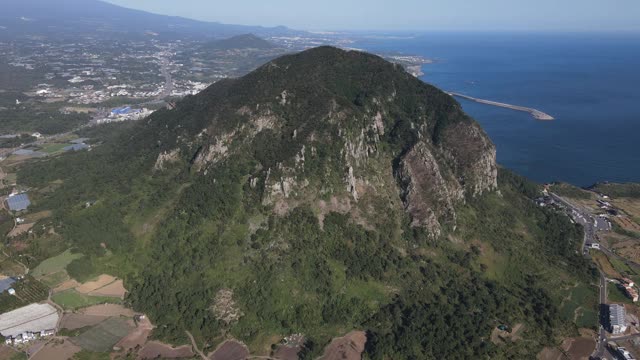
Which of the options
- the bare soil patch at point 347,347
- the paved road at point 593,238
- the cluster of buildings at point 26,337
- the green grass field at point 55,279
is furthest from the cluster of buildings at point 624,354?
the green grass field at point 55,279

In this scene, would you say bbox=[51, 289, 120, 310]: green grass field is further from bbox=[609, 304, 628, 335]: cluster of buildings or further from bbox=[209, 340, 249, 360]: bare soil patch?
bbox=[609, 304, 628, 335]: cluster of buildings

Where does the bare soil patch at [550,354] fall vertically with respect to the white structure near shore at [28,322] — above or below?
above

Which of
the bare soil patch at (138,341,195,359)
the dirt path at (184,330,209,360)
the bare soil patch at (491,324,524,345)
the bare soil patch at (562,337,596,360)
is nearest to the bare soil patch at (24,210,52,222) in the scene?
the bare soil patch at (138,341,195,359)

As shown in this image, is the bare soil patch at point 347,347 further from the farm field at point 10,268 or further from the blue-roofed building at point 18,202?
the blue-roofed building at point 18,202

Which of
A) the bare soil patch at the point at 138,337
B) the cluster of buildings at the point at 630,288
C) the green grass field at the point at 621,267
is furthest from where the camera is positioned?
the green grass field at the point at 621,267

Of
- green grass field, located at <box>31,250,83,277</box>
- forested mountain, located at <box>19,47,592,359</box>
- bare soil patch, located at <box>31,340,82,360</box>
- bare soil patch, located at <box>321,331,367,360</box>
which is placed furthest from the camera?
green grass field, located at <box>31,250,83,277</box>

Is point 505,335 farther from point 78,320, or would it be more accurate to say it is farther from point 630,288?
point 78,320

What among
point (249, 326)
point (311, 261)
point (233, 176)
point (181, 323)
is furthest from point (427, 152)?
point (181, 323)
